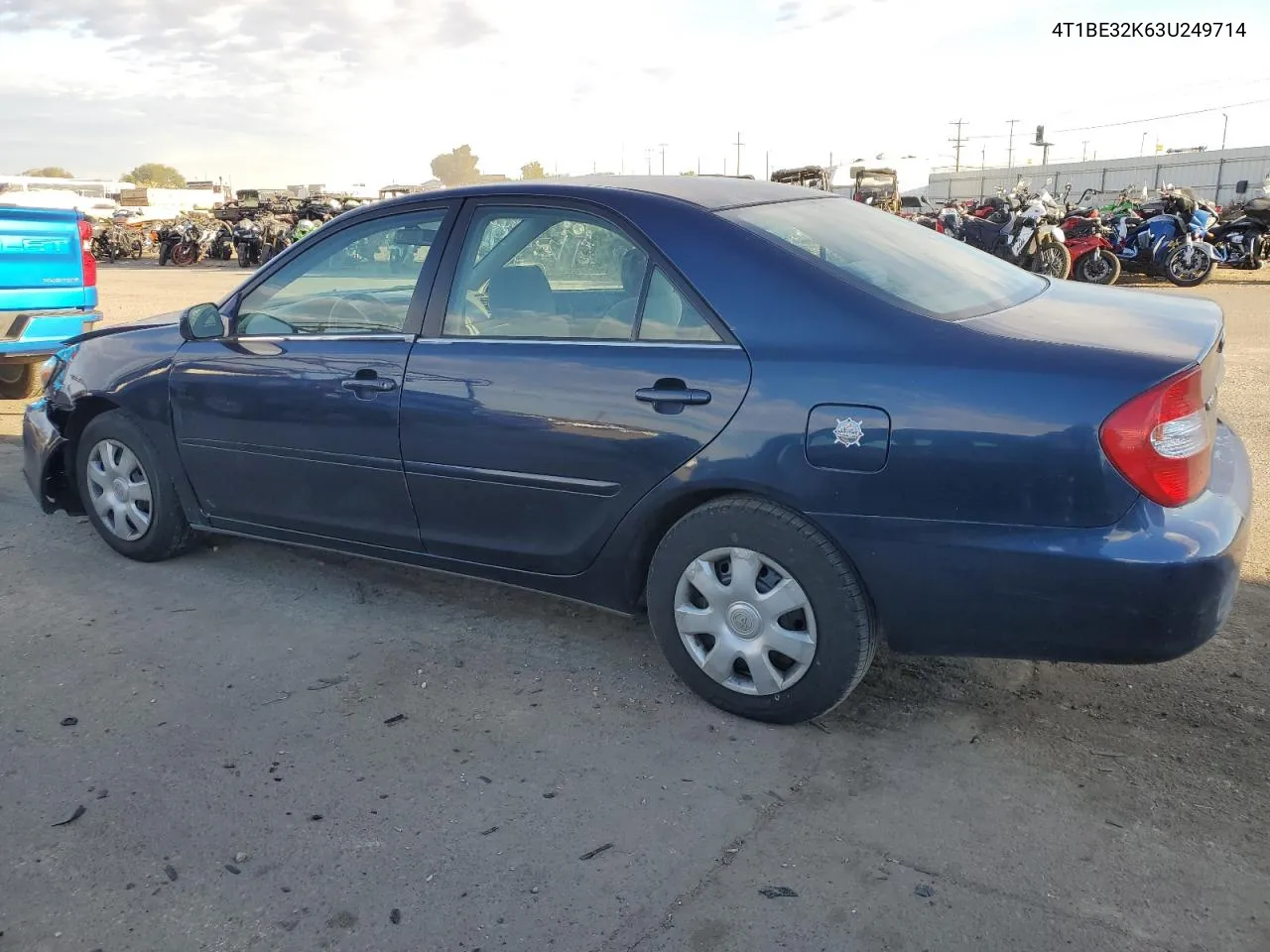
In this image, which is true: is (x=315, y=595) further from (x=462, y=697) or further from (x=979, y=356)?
(x=979, y=356)

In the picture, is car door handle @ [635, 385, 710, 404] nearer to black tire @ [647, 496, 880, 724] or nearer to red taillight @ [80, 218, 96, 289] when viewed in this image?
black tire @ [647, 496, 880, 724]

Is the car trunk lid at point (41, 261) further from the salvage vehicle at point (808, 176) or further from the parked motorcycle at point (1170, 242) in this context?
the salvage vehicle at point (808, 176)

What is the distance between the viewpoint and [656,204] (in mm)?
3291

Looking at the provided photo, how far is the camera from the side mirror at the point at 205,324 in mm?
4125

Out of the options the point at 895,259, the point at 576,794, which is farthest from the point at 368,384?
the point at 895,259

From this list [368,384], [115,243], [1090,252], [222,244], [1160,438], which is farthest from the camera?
[115,243]

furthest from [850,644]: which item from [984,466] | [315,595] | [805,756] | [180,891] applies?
[315,595]

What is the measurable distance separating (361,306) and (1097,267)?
14061 millimetres

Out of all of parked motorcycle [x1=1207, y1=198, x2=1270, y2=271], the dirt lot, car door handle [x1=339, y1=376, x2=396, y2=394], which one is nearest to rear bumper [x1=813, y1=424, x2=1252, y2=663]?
the dirt lot

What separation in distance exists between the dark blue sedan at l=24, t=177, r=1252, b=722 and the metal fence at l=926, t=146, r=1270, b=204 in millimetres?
35131

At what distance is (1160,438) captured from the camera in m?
2.57

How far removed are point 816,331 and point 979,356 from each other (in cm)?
44

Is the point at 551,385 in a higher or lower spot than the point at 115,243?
lower

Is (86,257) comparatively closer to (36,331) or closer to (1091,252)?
(36,331)
